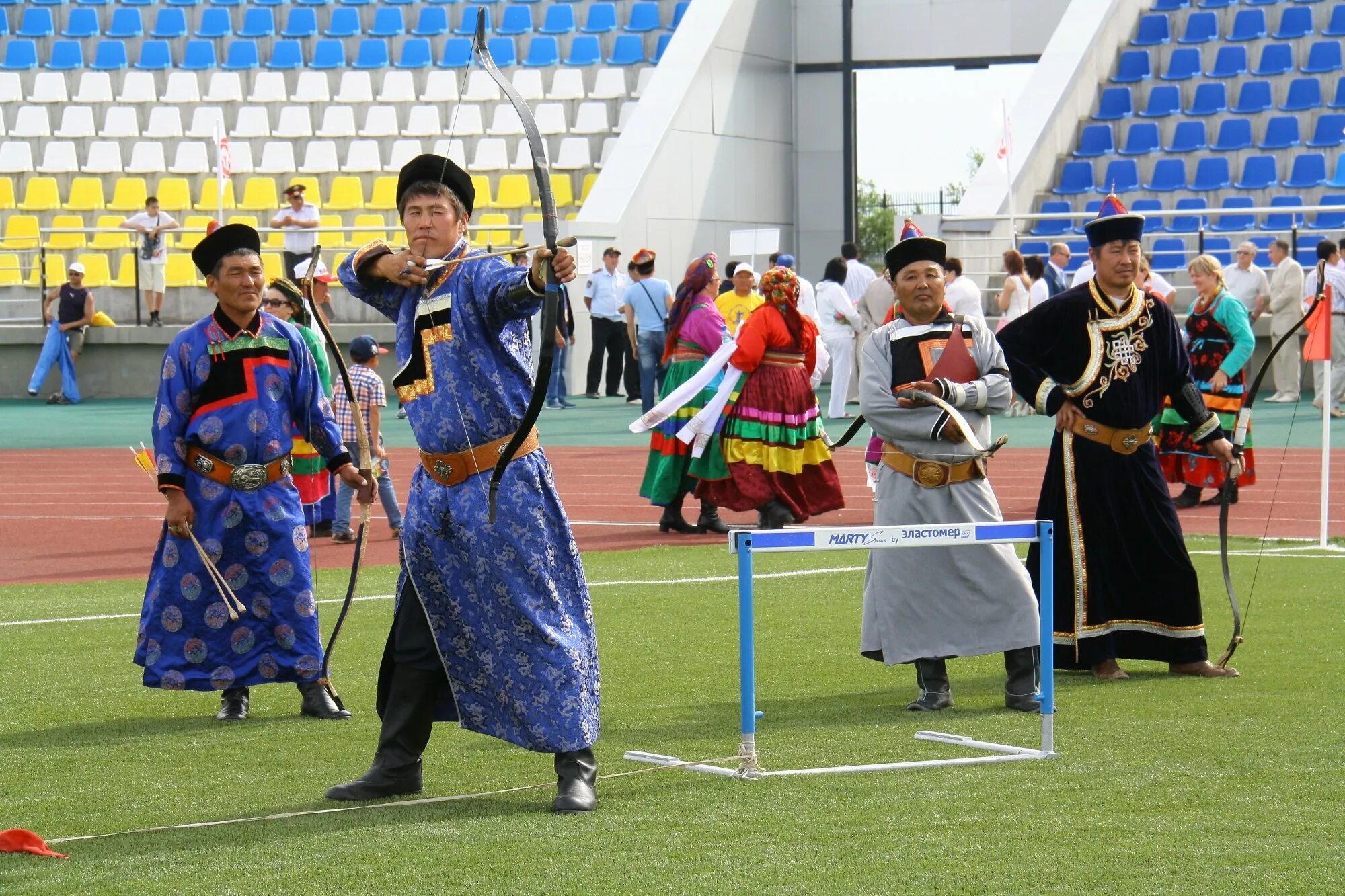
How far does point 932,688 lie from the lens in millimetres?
A: 6684

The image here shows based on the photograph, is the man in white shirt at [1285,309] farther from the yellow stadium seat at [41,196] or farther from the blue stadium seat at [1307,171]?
the yellow stadium seat at [41,196]

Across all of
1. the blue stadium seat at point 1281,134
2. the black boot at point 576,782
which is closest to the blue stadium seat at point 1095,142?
the blue stadium seat at point 1281,134

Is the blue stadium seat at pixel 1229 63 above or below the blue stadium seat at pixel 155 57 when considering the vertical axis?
below

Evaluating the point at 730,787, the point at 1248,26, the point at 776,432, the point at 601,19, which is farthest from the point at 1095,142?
the point at 730,787

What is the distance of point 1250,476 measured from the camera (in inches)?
508

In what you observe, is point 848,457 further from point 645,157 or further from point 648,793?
point 648,793

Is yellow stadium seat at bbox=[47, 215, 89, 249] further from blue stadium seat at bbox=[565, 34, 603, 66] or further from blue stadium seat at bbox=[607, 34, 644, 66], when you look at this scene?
blue stadium seat at bbox=[607, 34, 644, 66]

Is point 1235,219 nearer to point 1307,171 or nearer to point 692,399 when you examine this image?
point 1307,171

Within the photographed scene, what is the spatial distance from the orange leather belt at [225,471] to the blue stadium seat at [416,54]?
2243cm

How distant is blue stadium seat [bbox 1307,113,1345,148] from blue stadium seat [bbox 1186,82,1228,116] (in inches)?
51.4

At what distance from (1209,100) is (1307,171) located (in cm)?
212

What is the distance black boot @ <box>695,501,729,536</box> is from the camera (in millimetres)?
12391

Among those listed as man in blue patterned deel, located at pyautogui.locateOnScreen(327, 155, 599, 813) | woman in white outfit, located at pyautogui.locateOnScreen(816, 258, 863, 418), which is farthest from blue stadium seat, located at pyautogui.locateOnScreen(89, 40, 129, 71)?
man in blue patterned deel, located at pyautogui.locateOnScreen(327, 155, 599, 813)

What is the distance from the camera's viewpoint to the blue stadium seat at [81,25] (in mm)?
29734
